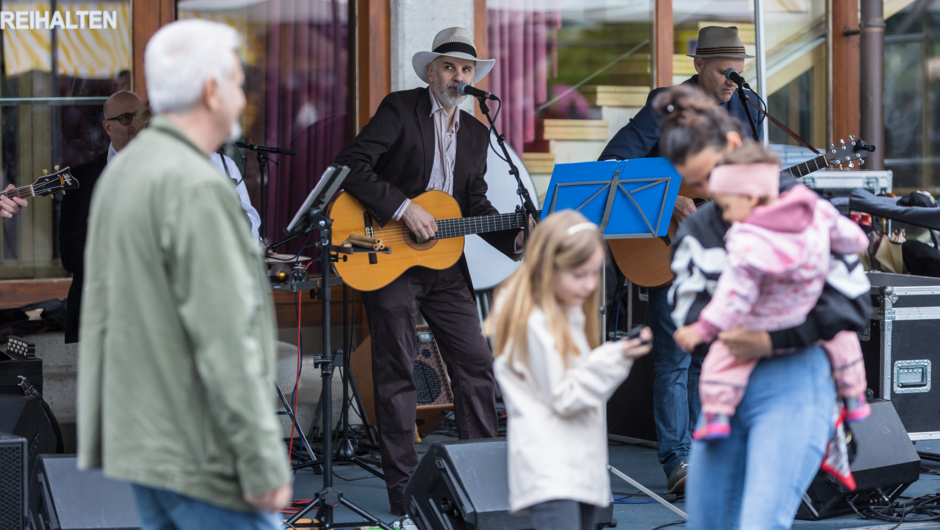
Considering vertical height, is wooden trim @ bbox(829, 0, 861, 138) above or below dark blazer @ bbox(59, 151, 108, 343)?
above

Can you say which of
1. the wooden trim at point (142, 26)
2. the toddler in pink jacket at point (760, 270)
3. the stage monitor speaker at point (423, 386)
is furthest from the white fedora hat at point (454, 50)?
the toddler in pink jacket at point (760, 270)

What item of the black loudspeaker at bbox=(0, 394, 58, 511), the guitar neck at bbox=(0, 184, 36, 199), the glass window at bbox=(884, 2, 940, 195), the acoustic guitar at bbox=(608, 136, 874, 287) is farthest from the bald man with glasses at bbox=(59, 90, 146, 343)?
the glass window at bbox=(884, 2, 940, 195)

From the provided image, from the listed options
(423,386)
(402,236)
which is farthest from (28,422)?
(423,386)

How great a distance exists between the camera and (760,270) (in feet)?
6.94

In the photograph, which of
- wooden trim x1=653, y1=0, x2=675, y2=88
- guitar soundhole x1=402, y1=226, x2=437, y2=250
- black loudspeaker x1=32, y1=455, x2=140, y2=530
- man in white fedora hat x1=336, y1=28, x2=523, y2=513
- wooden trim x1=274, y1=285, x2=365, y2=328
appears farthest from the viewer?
Answer: wooden trim x1=653, y1=0, x2=675, y2=88

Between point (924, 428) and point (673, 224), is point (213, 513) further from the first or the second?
point (924, 428)

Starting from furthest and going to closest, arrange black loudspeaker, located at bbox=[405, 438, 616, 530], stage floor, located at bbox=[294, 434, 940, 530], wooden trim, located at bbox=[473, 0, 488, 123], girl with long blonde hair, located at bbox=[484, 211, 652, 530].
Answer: wooden trim, located at bbox=[473, 0, 488, 123] < stage floor, located at bbox=[294, 434, 940, 530] < black loudspeaker, located at bbox=[405, 438, 616, 530] < girl with long blonde hair, located at bbox=[484, 211, 652, 530]

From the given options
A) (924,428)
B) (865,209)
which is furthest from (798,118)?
(924,428)

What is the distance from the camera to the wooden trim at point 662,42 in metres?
6.67

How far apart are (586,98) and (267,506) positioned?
5504 millimetres

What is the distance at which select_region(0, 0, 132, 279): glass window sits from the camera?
18.5 feet

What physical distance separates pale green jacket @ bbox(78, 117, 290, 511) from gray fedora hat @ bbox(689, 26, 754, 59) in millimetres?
3317

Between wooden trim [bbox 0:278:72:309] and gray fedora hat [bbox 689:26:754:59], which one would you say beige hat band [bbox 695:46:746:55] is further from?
wooden trim [bbox 0:278:72:309]

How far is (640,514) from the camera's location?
404 centimetres
